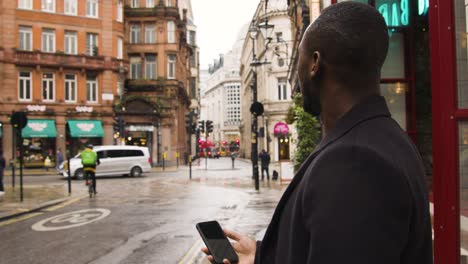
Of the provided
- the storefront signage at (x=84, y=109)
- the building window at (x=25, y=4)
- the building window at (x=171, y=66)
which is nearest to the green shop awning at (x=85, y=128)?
the storefront signage at (x=84, y=109)

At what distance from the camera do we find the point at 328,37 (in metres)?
1.40

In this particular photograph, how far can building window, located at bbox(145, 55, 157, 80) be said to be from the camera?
47969mm

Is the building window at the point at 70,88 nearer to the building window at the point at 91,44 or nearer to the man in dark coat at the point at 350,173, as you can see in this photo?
the building window at the point at 91,44

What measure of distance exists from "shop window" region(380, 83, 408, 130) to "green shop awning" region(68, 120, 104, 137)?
114 ft

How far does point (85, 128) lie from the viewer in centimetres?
3878

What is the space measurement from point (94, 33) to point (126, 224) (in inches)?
1310

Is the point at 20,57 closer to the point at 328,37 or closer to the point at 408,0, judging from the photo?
the point at 408,0

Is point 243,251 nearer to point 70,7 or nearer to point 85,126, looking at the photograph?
point 85,126

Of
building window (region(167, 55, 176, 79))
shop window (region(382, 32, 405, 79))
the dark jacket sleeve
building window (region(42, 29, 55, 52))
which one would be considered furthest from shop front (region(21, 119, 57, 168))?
the dark jacket sleeve

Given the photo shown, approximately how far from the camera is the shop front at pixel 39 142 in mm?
36781

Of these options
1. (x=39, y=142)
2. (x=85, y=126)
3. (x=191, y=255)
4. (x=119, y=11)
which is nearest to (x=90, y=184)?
(x=191, y=255)

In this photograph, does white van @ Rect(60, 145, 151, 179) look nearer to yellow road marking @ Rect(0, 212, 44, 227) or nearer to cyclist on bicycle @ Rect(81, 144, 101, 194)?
cyclist on bicycle @ Rect(81, 144, 101, 194)

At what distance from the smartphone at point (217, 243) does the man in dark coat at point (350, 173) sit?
199 mm

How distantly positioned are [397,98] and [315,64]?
533 centimetres
